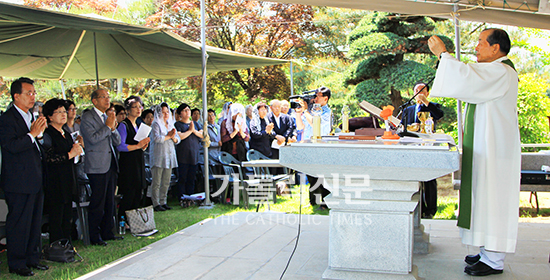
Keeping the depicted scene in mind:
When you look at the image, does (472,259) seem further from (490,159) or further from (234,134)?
(234,134)

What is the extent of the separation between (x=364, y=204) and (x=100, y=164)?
2.95 m

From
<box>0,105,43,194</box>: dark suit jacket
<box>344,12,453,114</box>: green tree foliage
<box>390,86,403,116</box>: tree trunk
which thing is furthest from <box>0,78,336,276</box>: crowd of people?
<box>390,86,403,116</box>: tree trunk

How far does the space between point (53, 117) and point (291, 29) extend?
13.5 m

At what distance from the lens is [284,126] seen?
317 inches

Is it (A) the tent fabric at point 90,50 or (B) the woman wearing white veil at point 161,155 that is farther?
(B) the woman wearing white veil at point 161,155

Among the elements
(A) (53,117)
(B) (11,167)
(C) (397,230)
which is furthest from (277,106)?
(C) (397,230)

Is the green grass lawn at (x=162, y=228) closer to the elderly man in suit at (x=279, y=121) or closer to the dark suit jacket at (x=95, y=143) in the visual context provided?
the dark suit jacket at (x=95, y=143)

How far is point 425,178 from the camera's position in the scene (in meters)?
2.63

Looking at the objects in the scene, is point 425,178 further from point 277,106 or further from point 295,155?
point 277,106

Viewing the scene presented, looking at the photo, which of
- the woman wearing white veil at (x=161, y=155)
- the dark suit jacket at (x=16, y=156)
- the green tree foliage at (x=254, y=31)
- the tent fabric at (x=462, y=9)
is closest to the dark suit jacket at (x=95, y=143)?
the dark suit jacket at (x=16, y=156)

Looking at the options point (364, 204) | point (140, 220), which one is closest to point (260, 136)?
point (140, 220)

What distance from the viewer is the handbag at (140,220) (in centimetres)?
497

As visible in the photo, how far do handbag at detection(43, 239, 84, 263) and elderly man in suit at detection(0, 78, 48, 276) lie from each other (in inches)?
8.6

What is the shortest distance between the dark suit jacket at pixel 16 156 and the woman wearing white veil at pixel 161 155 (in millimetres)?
2775
